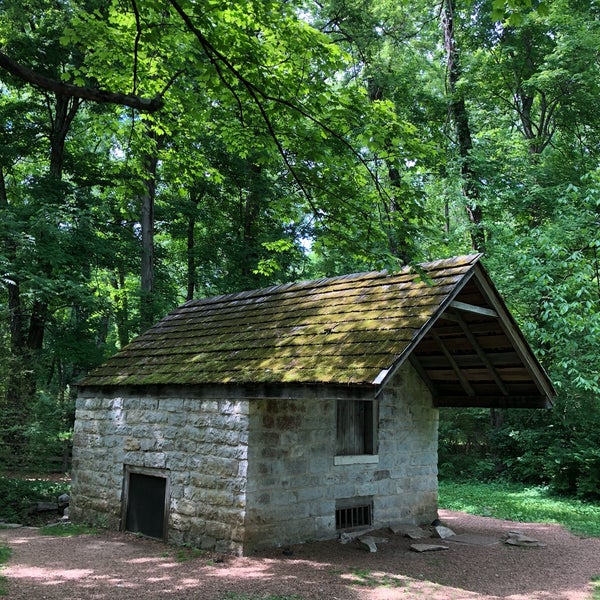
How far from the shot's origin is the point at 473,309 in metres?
8.45

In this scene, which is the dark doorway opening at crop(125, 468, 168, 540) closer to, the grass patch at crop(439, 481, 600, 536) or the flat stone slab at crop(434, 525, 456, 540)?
the flat stone slab at crop(434, 525, 456, 540)

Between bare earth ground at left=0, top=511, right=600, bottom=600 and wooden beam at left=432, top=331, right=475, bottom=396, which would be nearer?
bare earth ground at left=0, top=511, right=600, bottom=600

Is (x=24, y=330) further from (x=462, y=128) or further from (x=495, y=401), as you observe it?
(x=495, y=401)

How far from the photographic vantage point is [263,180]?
71.9 ft

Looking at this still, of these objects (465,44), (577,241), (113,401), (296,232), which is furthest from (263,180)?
(113,401)

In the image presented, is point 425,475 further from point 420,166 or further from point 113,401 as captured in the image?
point 420,166

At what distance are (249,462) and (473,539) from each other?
4.38 m

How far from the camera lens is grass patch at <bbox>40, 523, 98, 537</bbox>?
983 cm

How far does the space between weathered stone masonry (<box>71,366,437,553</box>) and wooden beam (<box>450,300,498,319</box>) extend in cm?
237

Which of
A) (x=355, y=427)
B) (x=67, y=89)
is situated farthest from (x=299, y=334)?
(x=67, y=89)

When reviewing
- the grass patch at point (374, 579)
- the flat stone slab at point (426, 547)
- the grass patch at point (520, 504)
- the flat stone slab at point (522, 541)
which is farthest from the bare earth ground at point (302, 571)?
the grass patch at point (520, 504)

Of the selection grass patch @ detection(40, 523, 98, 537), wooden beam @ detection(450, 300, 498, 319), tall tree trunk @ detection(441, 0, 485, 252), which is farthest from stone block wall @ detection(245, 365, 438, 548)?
tall tree trunk @ detection(441, 0, 485, 252)

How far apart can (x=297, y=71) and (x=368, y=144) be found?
1.61 m

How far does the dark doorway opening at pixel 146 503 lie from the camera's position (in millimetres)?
9188
